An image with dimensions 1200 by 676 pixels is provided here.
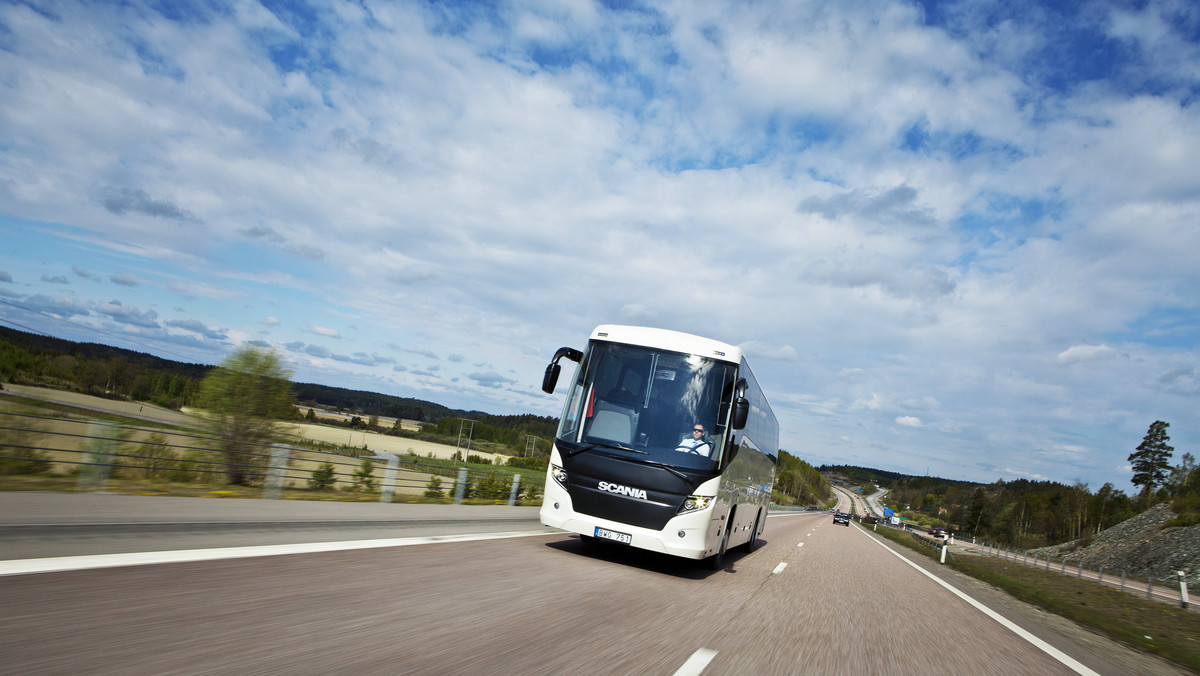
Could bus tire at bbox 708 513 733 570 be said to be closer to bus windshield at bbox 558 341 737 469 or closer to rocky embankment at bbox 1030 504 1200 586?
bus windshield at bbox 558 341 737 469

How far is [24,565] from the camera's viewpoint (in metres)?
4.73

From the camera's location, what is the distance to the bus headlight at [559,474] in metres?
9.10

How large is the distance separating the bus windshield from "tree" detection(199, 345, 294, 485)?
11.8 meters

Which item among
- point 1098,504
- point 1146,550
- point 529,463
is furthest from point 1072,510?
point 529,463

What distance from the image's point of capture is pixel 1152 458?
8831 centimetres

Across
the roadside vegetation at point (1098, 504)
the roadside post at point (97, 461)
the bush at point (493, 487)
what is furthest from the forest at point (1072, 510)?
the roadside post at point (97, 461)

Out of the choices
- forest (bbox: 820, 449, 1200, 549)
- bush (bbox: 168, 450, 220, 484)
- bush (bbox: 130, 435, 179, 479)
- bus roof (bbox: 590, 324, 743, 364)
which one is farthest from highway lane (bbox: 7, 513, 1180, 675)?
forest (bbox: 820, 449, 1200, 549)

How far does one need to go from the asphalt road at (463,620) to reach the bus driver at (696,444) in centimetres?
165

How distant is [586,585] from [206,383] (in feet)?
49.5

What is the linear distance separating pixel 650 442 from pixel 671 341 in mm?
1557

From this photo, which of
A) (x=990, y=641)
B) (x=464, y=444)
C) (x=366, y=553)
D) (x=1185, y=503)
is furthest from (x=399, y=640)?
(x=464, y=444)

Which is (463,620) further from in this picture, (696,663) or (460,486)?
(460,486)

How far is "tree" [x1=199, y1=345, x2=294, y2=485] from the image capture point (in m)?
18.1

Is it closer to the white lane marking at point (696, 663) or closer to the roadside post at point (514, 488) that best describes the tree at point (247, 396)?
the roadside post at point (514, 488)
